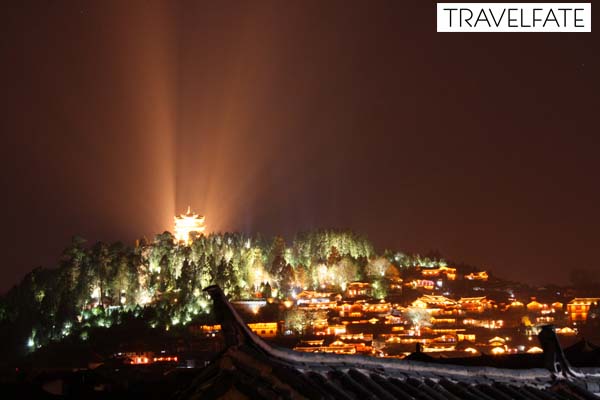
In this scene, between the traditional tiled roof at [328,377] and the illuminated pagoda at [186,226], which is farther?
the illuminated pagoda at [186,226]

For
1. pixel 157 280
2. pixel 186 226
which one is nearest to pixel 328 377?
pixel 157 280

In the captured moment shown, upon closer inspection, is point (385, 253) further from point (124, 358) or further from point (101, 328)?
point (124, 358)

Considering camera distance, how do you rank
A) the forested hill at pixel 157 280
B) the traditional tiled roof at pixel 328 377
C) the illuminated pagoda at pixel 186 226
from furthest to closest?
1. the illuminated pagoda at pixel 186 226
2. the forested hill at pixel 157 280
3. the traditional tiled roof at pixel 328 377

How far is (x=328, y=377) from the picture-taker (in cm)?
615

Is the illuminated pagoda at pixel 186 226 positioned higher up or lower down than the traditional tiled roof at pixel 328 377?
higher up

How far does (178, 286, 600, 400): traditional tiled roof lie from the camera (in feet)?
18.3

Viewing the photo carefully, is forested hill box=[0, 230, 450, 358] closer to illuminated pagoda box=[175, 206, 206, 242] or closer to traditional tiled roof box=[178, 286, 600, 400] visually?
illuminated pagoda box=[175, 206, 206, 242]

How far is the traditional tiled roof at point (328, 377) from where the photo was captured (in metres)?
5.59

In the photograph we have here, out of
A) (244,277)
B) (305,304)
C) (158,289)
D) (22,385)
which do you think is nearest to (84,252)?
(158,289)

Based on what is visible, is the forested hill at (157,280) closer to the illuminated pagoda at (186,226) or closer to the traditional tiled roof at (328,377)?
the illuminated pagoda at (186,226)

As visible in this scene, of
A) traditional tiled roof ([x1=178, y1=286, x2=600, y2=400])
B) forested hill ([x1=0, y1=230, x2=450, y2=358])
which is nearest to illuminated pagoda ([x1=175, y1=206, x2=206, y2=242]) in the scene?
forested hill ([x1=0, y1=230, x2=450, y2=358])

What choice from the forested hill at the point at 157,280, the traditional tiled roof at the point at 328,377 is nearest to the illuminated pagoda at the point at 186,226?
the forested hill at the point at 157,280

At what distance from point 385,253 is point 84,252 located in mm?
44768

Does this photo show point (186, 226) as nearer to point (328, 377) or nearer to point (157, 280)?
point (157, 280)
